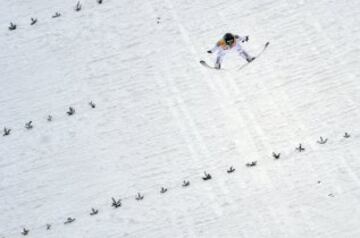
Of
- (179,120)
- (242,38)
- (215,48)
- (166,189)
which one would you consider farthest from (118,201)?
(242,38)

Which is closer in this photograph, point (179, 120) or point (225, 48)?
point (179, 120)

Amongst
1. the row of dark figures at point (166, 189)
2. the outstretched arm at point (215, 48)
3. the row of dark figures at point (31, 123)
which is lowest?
the row of dark figures at point (166, 189)

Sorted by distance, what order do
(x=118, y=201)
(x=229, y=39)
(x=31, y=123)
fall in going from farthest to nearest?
(x=229, y=39)
(x=31, y=123)
(x=118, y=201)

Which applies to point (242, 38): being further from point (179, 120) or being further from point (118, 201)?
point (118, 201)

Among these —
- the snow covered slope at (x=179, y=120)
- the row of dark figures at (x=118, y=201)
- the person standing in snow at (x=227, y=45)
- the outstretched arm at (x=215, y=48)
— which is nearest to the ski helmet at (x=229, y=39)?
the person standing in snow at (x=227, y=45)

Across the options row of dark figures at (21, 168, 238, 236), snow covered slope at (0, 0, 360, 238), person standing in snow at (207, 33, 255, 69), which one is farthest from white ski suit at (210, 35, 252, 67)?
row of dark figures at (21, 168, 238, 236)

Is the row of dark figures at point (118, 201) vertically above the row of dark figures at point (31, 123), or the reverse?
the row of dark figures at point (31, 123)

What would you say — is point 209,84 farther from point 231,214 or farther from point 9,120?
point 9,120

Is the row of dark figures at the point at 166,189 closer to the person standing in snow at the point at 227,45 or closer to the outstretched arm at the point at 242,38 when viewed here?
the person standing in snow at the point at 227,45
